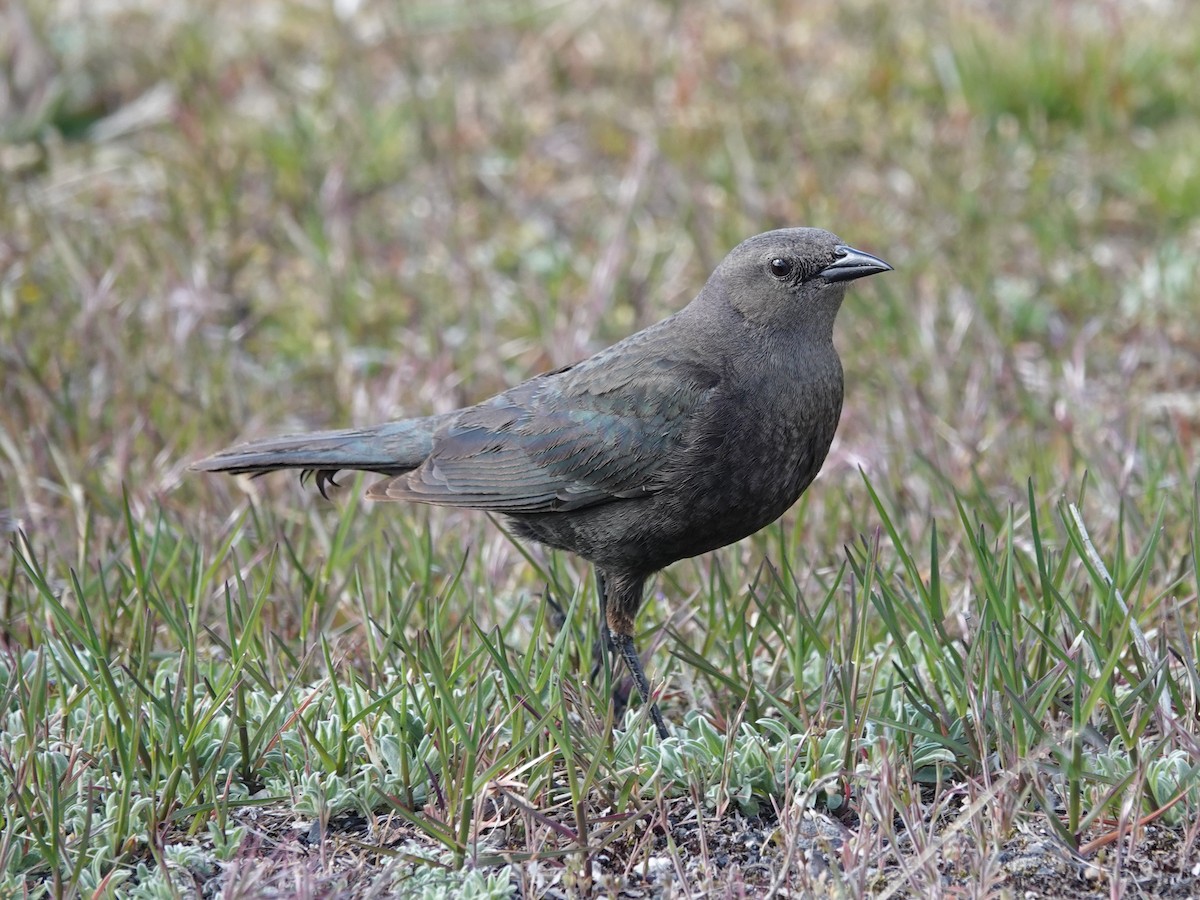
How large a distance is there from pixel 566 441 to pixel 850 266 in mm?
852

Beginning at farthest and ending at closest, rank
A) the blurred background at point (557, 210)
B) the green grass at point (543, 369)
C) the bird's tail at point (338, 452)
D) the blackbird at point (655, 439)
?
the blurred background at point (557, 210), the bird's tail at point (338, 452), the blackbird at point (655, 439), the green grass at point (543, 369)

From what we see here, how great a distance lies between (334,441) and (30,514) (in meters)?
1.24

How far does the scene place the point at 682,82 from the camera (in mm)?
7672

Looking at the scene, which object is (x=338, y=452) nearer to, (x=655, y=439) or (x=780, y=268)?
(x=655, y=439)

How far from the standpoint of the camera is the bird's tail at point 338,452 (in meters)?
4.14

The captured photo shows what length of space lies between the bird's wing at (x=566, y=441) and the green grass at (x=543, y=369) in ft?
1.04

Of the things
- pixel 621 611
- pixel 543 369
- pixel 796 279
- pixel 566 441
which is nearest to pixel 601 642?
pixel 621 611

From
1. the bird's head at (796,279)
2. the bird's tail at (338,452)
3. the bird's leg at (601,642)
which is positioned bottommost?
the bird's leg at (601,642)

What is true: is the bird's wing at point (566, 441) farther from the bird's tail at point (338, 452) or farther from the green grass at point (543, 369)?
the green grass at point (543, 369)

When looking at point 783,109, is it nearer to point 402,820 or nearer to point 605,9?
point 605,9

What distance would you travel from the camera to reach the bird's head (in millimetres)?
3906

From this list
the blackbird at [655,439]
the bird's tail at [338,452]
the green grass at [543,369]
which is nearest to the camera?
the green grass at [543,369]

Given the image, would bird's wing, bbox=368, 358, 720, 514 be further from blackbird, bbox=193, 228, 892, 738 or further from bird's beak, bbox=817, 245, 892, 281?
bird's beak, bbox=817, 245, 892, 281

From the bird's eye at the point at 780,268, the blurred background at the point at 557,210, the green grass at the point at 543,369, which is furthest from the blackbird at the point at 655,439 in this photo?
the blurred background at the point at 557,210
